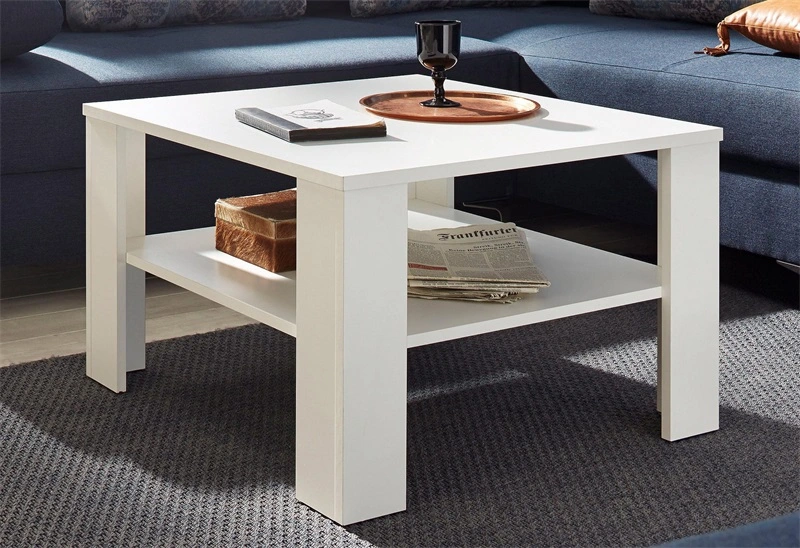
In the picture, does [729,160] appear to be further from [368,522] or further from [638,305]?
[368,522]

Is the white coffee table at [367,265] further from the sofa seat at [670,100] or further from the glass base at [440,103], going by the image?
the sofa seat at [670,100]

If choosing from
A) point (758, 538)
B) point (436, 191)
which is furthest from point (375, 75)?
point (758, 538)

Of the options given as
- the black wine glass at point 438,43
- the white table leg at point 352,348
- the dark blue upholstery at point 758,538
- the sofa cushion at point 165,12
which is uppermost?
the sofa cushion at point 165,12

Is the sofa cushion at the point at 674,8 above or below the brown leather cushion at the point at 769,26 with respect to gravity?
above

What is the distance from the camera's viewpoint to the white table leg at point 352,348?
4.07 ft

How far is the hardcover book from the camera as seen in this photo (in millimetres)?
1408

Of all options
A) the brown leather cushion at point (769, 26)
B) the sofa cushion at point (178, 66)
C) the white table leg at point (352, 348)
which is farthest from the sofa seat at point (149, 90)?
the white table leg at point (352, 348)

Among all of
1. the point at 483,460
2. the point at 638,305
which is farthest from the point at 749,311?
the point at 483,460

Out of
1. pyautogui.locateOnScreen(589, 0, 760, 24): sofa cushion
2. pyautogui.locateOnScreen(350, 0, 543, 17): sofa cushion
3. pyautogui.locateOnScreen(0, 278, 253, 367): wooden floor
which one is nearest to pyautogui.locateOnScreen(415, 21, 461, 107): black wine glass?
pyautogui.locateOnScreen(0, 278, 253, 367): wooden floor

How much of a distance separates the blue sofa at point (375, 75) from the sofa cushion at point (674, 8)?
0.07 metres

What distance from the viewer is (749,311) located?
206 centimetres

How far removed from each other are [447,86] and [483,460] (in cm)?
70

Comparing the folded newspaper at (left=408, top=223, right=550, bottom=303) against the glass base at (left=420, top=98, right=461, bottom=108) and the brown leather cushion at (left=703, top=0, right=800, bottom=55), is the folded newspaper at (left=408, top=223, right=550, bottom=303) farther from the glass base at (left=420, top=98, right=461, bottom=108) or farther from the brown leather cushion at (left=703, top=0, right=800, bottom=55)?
the brown leather cushion at (left=703, top=0, right=800, bottom=55)

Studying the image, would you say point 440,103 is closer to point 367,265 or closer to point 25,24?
point 367,265
